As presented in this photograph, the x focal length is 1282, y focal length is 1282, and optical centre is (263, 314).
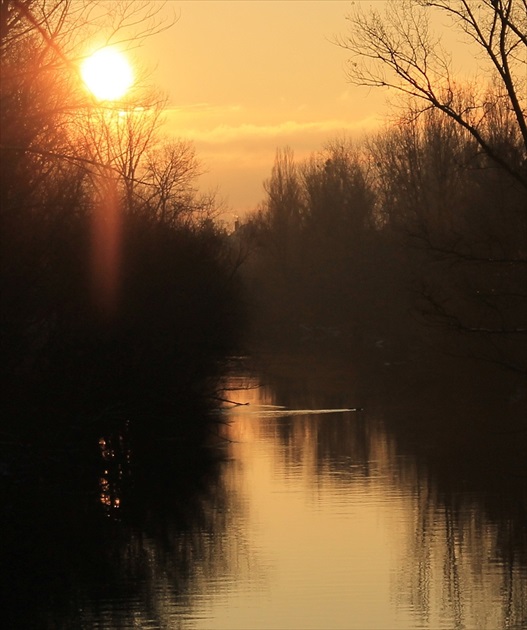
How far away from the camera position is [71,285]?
20391mm

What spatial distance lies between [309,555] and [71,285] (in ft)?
22.8

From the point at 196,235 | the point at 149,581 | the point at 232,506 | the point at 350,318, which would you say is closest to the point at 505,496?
the point at 232,506

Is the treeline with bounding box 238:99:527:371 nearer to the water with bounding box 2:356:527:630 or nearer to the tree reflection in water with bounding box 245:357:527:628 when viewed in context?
the tree reflection in water with bounding box 245:357:527:628

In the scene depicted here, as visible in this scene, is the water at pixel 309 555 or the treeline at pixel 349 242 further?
the treeline at pixel 349 242

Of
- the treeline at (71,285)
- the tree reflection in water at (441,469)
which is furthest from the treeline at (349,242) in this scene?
the treeline at (71,285)

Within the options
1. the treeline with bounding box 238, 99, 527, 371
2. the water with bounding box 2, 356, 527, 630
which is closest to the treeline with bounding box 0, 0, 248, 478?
the water with bounding box 2, 356, 527, 630

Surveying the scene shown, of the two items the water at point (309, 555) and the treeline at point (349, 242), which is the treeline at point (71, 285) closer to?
the water at point (309, 555)

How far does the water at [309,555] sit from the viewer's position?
1270 centimetres

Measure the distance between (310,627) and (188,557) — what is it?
4.13 m

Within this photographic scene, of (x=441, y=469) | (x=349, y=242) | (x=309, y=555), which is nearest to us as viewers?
(x=309, y=555)

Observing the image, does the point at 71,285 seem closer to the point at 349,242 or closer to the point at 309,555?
the point at 309,555

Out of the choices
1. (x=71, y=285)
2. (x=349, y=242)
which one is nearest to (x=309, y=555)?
(x=71, y=285)

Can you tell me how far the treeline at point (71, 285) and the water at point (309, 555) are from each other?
222cm

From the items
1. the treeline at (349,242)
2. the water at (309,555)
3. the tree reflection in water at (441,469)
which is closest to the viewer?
the water at (309,555)
